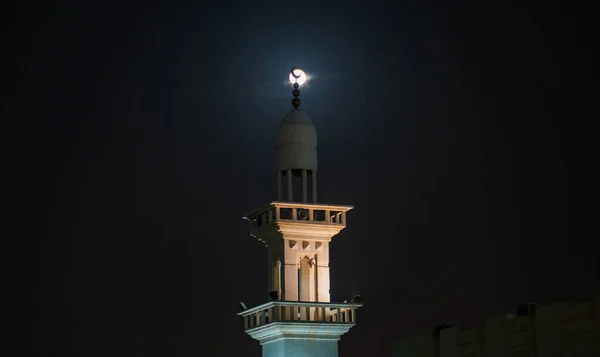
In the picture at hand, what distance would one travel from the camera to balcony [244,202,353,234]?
51.7 m

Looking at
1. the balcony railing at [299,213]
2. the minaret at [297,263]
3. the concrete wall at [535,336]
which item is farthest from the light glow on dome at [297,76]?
the concrete wall at [535,336]

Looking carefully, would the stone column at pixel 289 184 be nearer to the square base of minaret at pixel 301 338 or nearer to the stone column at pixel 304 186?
the stone column at pixel 304 186

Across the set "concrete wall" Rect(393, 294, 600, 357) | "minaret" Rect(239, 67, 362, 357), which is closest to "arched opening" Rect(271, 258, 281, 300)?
"minaret" Rect(239, 67, 362, 357)

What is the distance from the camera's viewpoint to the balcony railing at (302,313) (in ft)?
166

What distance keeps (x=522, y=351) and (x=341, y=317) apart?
1865 cm

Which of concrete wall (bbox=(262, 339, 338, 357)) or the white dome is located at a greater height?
the white dome

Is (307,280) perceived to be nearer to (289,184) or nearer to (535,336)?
(289,184)

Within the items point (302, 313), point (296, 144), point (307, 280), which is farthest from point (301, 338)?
point (296, 144)

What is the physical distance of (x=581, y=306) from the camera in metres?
30.8

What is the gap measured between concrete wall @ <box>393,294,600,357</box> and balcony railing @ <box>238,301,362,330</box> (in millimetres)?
13814

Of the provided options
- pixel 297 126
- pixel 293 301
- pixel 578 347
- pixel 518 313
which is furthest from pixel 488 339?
pixel 297 126

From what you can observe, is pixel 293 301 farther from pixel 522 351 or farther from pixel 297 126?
pixel 522 351

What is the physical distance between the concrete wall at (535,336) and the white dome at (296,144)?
17.2 meters

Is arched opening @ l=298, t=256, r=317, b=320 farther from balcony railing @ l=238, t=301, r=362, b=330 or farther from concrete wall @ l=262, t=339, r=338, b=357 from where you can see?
concrete wall @ l=262, t=339, r=338, b=357
